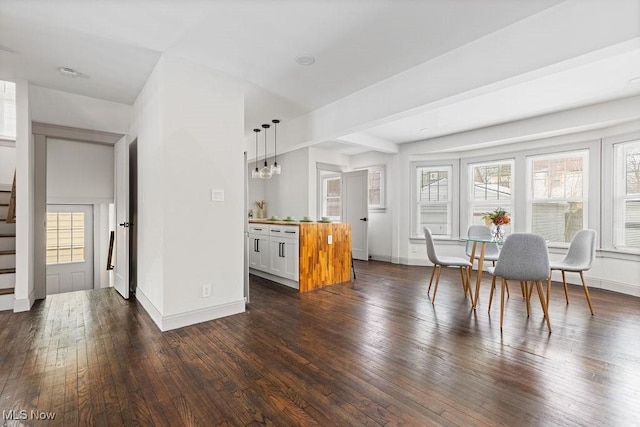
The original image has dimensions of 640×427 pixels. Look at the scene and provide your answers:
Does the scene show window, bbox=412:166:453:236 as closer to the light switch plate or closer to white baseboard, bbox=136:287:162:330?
the light switch plate

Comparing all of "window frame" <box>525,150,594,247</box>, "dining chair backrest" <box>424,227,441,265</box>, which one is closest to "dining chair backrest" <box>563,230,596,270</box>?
"dining chair backrest" <box>424,227,441,265</box>

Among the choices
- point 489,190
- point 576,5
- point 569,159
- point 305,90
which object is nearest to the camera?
point 576,5

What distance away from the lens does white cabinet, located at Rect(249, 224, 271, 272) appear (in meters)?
4.98

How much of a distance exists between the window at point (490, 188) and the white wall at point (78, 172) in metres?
6.51

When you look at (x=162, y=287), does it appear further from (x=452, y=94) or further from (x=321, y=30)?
(x=452, y=94)

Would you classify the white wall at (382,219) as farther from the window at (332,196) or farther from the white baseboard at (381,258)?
the window at (332,196)

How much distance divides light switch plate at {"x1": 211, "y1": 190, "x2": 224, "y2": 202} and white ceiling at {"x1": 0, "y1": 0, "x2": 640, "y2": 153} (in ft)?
4.24

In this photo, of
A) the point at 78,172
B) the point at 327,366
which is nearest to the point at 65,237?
the point at 78,172

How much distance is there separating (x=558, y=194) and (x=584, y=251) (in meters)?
2.12

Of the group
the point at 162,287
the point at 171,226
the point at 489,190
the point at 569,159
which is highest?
the point at 569,159

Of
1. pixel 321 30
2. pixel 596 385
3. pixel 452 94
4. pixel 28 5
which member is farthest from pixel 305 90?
pixel 596 385

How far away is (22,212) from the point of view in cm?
333

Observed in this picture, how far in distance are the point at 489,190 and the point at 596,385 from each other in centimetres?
444

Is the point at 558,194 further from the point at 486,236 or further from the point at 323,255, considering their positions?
the point at 323,255
